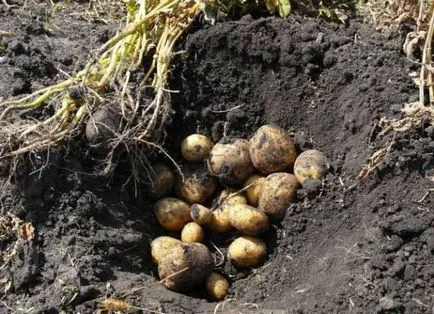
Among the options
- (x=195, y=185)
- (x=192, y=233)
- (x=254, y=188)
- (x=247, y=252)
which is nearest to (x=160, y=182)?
(x=195, y=185)

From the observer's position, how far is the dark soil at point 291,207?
296 cm

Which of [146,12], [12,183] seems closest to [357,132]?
[146,12]

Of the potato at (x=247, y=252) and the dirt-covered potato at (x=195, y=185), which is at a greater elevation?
the dirt-covered potato at (x=195, y=185)

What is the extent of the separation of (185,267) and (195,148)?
2.14 ft

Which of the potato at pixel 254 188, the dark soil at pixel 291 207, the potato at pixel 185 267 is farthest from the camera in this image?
the potato at pixel 254 188

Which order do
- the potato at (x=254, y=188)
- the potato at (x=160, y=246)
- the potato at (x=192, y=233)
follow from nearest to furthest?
the potato at (x=160, y=246) < the potato at (x=192, y=233) < the potato at (x=254, y=188)

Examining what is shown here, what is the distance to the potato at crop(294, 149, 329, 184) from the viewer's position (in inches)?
134

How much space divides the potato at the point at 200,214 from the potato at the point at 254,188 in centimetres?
21

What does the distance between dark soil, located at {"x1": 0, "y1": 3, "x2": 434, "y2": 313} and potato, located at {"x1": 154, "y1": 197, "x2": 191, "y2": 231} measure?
0.06 metres

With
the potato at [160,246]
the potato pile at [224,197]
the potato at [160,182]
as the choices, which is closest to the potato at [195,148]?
the potato pile at [224,197]

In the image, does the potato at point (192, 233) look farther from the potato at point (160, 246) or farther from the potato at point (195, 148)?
the potato at point (195, 148)

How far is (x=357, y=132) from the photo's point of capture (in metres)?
3.42

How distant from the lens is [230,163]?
3.52 m

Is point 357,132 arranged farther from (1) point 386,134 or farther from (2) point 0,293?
(2) point 0,293
